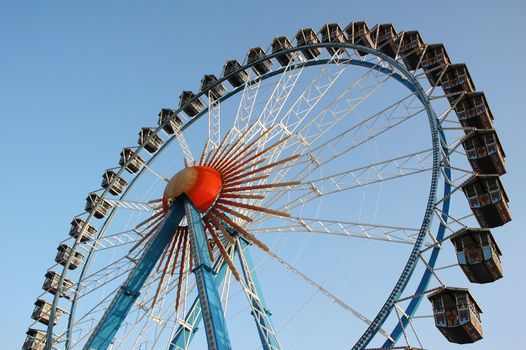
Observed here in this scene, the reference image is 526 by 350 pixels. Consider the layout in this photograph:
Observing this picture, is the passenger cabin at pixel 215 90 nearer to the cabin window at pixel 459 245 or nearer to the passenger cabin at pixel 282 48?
the passenger cabin at pixel 282 48

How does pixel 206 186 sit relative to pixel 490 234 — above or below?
above

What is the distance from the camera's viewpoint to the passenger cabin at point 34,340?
22297 millimetres

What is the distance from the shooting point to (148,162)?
2395cm

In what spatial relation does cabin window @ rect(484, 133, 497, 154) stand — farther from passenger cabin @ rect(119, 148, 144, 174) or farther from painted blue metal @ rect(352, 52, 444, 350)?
passenger cabin @ rect(119, 148, 144, 174)

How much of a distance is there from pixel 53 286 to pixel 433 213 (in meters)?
16.7

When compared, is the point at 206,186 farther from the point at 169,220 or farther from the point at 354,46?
the point at 354,46

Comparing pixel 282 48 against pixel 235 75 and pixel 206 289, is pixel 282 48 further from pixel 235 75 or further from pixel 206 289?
pixel 206 289

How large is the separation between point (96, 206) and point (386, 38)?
1328 cm

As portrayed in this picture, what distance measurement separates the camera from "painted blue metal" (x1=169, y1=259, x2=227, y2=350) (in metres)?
17.6

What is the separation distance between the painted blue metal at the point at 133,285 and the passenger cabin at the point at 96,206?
26.0 feet

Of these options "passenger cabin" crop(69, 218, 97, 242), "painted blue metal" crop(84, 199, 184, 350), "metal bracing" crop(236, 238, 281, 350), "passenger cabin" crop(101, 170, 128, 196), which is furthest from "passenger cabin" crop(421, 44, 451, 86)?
"passenger cabin" crop(69, 218, 97, 242)

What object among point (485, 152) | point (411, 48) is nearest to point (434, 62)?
point (411, 48)

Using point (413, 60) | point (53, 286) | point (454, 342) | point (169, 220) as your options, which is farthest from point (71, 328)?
point (413, 60)

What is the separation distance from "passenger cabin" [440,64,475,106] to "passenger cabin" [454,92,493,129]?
2.22 ft
